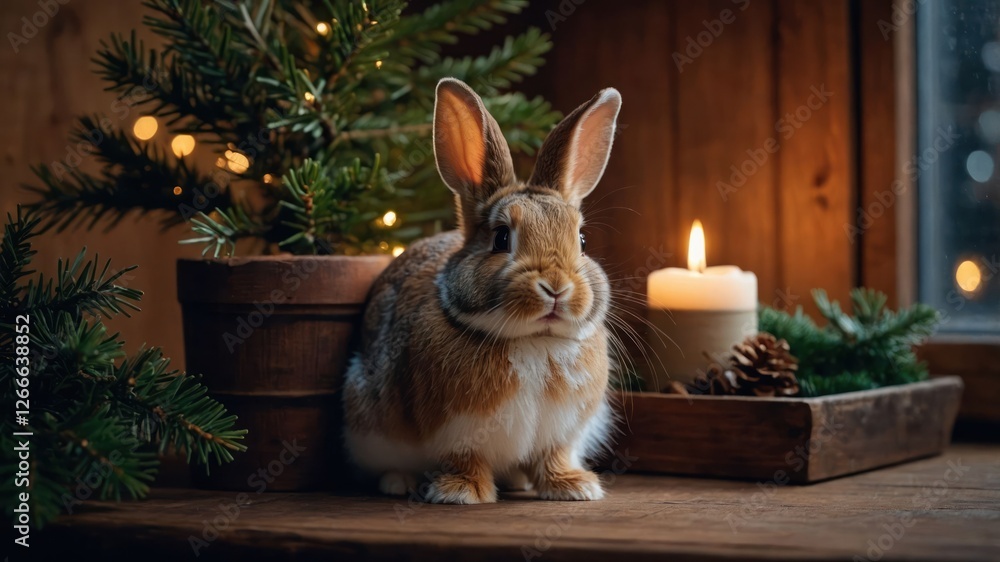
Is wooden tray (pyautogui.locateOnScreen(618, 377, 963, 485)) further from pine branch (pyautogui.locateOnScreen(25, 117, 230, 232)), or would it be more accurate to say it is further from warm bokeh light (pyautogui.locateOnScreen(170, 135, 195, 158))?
warm bokeh light (pyautogui.locateOnScreen(170, 135, 195, 158))

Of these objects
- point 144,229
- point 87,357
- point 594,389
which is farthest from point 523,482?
point 144,229

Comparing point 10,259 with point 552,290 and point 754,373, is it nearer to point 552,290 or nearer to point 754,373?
point 552,290

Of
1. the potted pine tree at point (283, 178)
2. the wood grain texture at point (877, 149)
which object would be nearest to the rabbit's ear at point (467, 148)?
the potted pine tree at point (283, 178)

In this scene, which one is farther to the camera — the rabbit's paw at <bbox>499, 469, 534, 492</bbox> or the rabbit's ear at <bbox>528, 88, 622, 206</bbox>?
the rabbit's paw at <bbox>499, 469, 534, 492</bbox>

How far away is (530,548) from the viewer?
1081 millimetres

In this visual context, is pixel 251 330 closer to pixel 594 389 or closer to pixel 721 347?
pixel 594 389

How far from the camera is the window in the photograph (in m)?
1.92

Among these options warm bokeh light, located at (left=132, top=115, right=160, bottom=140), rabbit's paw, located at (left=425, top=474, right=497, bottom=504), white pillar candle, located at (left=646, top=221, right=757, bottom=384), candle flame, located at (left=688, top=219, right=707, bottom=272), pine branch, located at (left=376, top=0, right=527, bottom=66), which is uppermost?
pine branch, located at (left=376, top=0, right=527, bottom=66)

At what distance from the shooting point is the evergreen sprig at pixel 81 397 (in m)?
1.09

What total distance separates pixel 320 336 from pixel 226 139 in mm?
375

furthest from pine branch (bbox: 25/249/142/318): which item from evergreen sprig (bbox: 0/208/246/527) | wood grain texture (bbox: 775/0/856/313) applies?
wood grain texture (bbox: 775/0/856/313)

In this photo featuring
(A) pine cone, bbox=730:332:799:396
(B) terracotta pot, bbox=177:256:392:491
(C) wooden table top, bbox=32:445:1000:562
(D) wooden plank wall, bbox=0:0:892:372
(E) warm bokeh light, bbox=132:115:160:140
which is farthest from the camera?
(E) warm bokeh light, bbox=132:115:160:140

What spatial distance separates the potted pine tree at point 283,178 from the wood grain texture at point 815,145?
551 millimetres

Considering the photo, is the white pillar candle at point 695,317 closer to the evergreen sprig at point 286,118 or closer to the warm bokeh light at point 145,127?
the evergreen sprig at point 286,118
